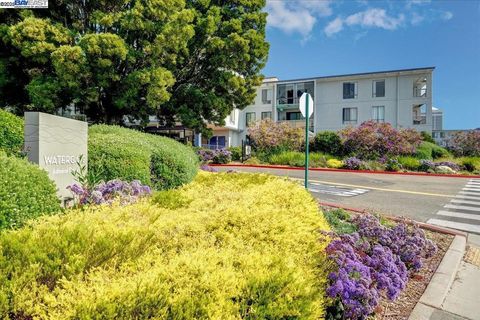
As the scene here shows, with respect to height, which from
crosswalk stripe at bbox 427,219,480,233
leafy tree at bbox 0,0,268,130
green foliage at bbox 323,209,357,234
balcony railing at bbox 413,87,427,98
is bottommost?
crosswalk stripe at bbox 427,219,480,233

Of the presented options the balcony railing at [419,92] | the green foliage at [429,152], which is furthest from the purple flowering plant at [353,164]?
the balcony railing at [419,92]

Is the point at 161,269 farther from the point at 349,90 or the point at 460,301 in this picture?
the point at 349,90

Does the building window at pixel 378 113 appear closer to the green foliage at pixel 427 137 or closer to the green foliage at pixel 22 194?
the green foliage at pixel 427 137

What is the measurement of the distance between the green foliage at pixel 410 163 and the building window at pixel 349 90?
669 inches

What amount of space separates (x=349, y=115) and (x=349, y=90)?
9.22 feet

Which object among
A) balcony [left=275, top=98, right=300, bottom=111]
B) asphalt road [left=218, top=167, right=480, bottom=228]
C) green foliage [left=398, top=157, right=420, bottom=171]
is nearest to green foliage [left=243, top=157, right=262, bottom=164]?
asphalt road [left=218, top=167, right=480, bottom=228]

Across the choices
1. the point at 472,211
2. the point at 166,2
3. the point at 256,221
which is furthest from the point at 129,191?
the point at 166,2

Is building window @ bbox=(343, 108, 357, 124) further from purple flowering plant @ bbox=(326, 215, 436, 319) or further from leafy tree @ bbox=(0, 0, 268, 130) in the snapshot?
purple flowering plant @ bbox=(326, 215, 436, 319)

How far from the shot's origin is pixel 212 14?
1716cm

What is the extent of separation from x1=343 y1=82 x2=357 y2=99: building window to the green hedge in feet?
106

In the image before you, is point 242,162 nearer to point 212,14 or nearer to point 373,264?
point 212,14

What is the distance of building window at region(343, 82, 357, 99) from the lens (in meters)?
36.7

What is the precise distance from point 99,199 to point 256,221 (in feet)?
7.45

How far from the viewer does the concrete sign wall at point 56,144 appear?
15.6ft
